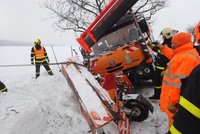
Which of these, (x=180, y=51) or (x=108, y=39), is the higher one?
(x=108, y=39)

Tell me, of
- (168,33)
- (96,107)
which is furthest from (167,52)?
(96,107)

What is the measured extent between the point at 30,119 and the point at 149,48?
4547 millimetres

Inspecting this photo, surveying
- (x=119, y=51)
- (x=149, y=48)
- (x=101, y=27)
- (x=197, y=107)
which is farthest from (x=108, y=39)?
(x=197, y=107)

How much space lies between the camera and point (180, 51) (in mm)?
3375

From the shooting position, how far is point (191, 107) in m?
1.81

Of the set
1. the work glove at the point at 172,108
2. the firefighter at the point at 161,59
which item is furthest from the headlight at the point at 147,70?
the work glove at the point at 172,108

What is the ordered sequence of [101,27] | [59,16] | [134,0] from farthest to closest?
[59,16], [101,27], [134,0]

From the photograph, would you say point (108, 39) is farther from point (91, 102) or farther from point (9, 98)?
point (91, 102)

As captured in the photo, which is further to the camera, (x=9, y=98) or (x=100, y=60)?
A: (x=100, y=60)

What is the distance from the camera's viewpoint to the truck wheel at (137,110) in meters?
5.58

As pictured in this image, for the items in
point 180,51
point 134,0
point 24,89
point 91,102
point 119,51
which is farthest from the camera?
point 119,51

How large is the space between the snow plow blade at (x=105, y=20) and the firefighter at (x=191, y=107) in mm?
4090

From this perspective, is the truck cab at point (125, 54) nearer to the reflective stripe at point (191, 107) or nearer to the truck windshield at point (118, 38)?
the truck windshield at point (118, 38)

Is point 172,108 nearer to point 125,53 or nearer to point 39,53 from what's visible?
point 125,53
